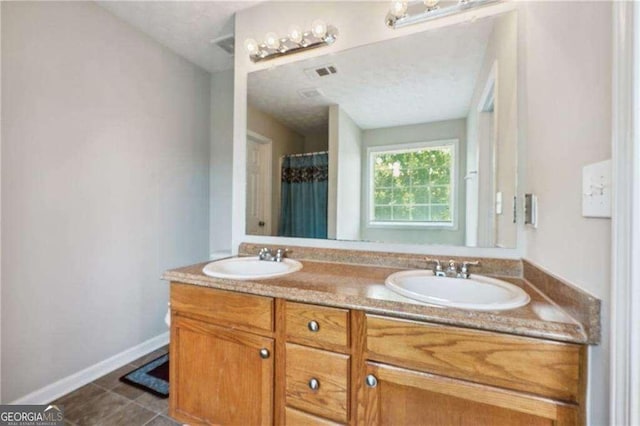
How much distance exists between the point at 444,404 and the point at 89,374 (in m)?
2.12

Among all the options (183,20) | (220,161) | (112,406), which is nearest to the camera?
(112,406)

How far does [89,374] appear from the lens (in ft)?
5.90

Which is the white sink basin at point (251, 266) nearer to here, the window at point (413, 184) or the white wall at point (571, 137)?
the window at point (413, 184)

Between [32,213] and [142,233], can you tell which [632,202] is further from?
[142,233]

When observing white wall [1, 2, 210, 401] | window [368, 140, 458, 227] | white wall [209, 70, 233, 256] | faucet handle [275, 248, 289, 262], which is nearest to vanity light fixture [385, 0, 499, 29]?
window [368, 140, 458, 227]

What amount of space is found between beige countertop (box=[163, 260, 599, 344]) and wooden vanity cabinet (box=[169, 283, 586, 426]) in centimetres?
3

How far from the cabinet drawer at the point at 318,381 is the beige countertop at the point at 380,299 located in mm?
190

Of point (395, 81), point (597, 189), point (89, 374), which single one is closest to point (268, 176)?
point (395, 81)

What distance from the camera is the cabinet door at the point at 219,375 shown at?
110cm

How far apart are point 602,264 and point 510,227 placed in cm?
69

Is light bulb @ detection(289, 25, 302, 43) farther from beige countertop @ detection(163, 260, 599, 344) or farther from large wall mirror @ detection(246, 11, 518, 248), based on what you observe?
beige countertop @ detection(163, 260, 599, 344)

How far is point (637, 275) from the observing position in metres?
0.49

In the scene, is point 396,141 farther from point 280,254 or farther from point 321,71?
point 280,254

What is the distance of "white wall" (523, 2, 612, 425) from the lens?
613 millimetres
